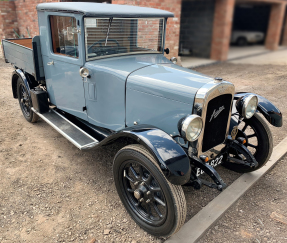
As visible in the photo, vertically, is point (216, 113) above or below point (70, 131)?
above

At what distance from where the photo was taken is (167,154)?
1990mm

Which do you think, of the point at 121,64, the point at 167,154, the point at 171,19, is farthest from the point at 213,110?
the point at 171,19

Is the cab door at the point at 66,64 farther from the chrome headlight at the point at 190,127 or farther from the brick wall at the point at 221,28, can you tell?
the brick wall at the point at 221,28

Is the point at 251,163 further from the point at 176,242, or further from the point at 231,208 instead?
the point at 176,242

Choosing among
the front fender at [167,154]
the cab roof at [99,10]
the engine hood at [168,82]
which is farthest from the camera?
the cab roof at [99,10]

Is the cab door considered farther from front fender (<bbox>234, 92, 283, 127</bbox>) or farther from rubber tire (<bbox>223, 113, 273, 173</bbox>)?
rubber tire (<bbox>223, 113, 273, 173</bbox>)

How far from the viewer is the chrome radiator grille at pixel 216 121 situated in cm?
235

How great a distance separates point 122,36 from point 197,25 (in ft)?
30.4

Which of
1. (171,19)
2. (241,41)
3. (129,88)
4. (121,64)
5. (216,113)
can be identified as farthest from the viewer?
(241,41)

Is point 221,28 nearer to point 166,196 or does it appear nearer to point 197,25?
point 197,25

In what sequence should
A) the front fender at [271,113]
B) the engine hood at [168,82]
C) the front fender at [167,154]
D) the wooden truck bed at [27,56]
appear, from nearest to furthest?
the front fender at [167,154], the engine hood at [168,82], the front fender at [271,113], the wooden truck bed at [27,56]

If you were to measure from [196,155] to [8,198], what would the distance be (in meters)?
1.96

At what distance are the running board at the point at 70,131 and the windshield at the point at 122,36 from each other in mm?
934

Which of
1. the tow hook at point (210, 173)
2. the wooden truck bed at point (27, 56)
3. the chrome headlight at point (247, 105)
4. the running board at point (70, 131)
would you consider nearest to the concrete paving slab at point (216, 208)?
the tow hook at point (210, 173)
